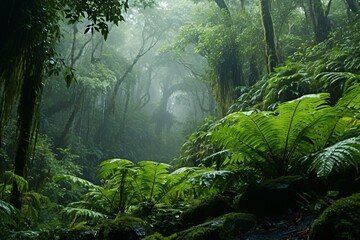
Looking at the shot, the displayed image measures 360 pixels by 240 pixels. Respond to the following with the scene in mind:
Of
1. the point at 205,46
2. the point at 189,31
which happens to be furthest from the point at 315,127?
the point at 189,31

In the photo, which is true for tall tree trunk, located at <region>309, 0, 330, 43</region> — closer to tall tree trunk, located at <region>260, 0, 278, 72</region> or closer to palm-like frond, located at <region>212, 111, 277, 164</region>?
tall tree trunk, located at <region>260, 0, 278, 72</region>

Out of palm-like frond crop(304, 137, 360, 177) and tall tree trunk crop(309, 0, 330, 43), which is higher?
tall tree trunk crop(309, 0, 330, 43)

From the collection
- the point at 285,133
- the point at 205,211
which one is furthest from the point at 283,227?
the point at 285,133

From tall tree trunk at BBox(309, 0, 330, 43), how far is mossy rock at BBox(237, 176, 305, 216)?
7287 millimetres

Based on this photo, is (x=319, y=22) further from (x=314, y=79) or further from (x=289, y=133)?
(x=289, y=133)

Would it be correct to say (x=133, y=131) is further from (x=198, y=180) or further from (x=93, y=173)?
(x=198, y=180)

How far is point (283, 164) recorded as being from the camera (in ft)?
11.7

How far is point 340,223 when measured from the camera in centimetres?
186

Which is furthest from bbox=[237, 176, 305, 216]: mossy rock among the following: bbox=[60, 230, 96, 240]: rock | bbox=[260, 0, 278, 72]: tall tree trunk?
bbox=[260, 0, 278, 72]: tall tree trunk

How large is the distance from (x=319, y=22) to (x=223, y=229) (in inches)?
338

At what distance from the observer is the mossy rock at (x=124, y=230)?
2957 millimetres

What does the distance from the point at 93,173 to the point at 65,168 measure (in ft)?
17.6

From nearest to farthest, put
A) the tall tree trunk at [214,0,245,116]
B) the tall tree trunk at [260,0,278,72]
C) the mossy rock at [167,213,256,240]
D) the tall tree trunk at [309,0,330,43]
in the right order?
1. the mossy rock at [167,213,256,240]
2. the tall tree trunk at [260,0,278,72]
3. the tall tree trunk at [309,0,330,43]
4. the tall tree trunk at [214,0,245,116]

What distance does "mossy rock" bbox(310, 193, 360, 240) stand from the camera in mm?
1785
